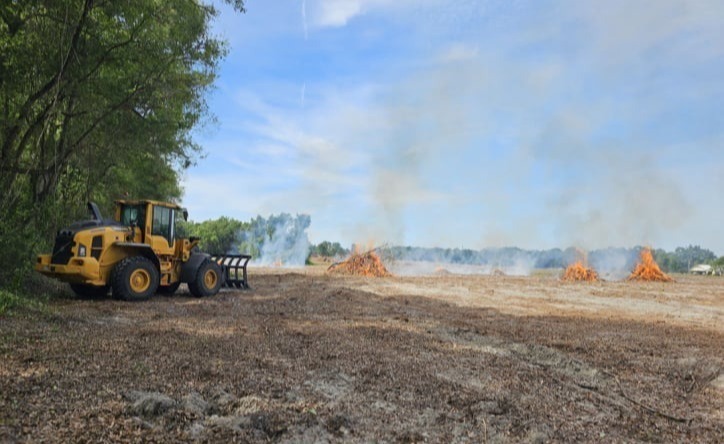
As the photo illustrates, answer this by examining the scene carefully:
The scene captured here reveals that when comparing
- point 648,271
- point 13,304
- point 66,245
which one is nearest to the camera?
point 13,304

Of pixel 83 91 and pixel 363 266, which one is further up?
pixel 83 91

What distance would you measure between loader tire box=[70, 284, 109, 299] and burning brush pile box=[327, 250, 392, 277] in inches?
734

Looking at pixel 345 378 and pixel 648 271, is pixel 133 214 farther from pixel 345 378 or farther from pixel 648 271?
pixel 648 271

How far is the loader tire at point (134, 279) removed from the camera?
11.6 meters

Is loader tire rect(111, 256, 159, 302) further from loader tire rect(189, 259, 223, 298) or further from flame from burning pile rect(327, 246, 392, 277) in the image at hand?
flame from burning pile rect(327, 246, 392, 277)

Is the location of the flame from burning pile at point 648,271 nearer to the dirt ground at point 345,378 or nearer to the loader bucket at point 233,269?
the dirt ground at point 345,378

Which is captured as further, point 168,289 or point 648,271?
point 648,271

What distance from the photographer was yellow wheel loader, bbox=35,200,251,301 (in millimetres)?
11188

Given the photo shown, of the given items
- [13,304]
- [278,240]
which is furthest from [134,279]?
[278,240]

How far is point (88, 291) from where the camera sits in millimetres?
12617

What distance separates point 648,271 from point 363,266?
17.0 metres

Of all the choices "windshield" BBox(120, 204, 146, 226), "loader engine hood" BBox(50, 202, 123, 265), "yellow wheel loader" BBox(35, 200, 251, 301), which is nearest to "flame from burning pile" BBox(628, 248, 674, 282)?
"yellow wheel loader" BBox(35, 200, 251, 301)

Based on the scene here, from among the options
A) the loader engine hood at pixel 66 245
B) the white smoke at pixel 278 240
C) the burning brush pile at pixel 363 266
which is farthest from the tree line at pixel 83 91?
the white smoke at pixel 278 240

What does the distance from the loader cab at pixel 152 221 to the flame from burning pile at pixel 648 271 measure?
26.8m
